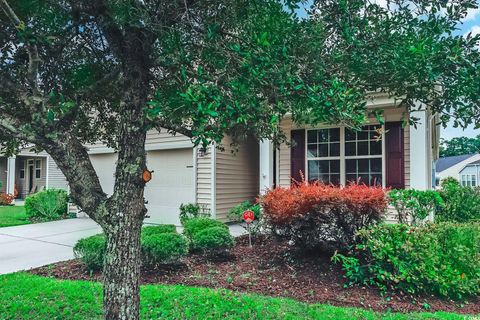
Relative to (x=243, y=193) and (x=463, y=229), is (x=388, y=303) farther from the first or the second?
(x=243, y=193)

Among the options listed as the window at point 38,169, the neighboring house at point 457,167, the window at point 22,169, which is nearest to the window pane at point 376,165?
the window at point 38,169

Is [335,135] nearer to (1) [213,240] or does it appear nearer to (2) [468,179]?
(1) [213,240]

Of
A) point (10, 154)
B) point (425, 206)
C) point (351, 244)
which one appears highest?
point (10, 154)

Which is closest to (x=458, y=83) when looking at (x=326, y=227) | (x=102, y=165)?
(x=326, y=227)

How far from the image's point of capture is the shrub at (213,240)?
5789 millimetres

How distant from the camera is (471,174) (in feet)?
119

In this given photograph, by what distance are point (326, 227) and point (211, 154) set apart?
4.97 meters

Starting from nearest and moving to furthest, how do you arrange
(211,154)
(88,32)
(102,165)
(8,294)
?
(88,32)
(8,294)
(211,154)
(102,165)

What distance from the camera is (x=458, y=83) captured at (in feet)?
6.83

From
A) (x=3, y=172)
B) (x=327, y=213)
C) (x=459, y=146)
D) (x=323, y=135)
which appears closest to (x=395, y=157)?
(x=323, y=135)

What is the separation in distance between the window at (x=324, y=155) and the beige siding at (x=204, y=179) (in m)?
2.65

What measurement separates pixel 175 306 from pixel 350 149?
6.20m

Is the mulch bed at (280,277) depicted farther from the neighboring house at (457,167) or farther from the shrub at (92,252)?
the neighboring house at (457,167)

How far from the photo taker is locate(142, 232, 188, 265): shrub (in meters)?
5.12
